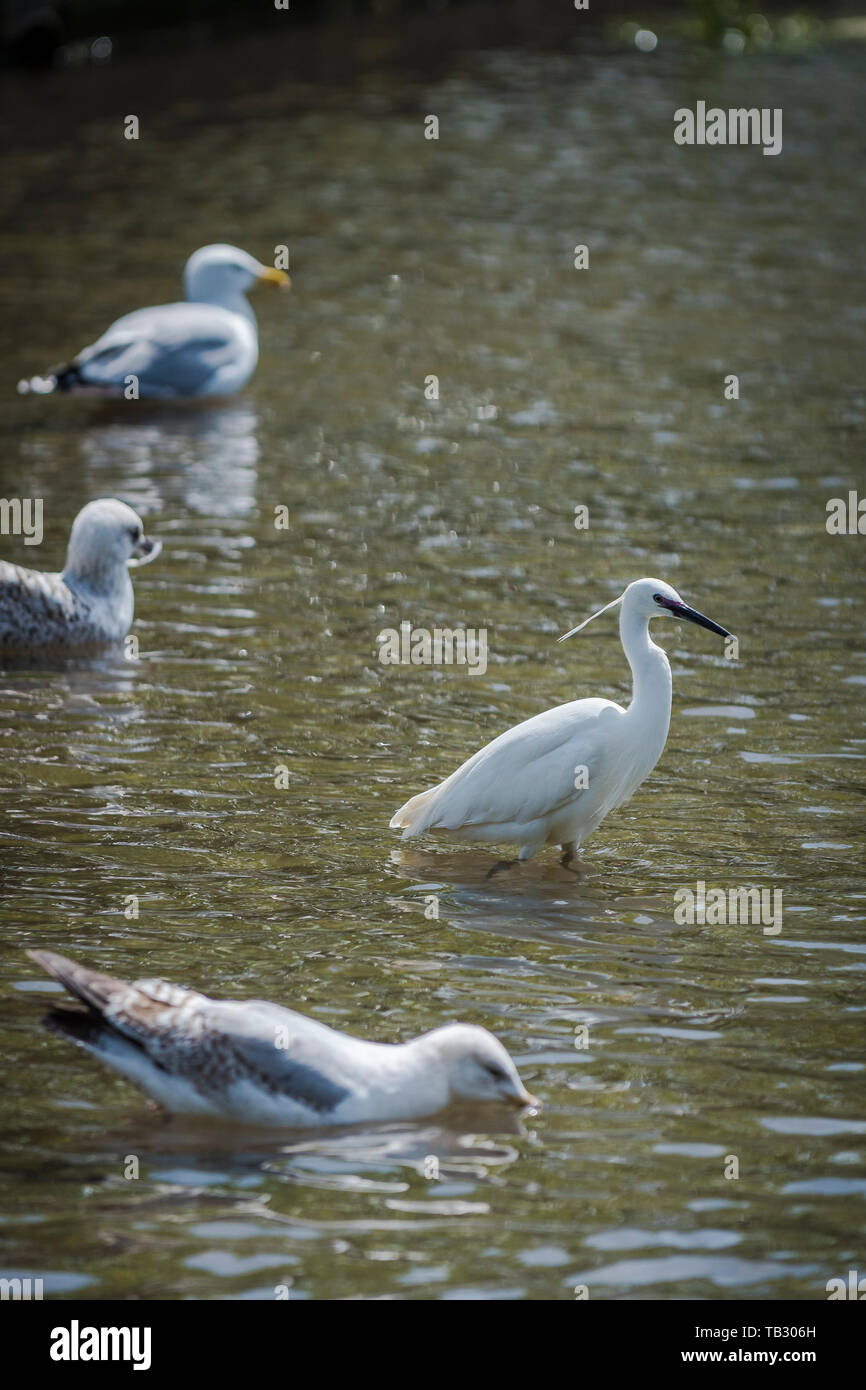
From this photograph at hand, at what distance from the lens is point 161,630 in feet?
35.0

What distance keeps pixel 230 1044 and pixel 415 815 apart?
2275mm

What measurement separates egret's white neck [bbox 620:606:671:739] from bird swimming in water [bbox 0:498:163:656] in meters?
3.56

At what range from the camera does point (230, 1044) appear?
5.67 meters

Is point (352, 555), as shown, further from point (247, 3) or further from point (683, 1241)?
point (247, 3)

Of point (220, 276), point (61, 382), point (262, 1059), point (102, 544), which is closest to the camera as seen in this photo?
point (262, 1059)

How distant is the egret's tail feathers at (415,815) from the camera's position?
25.5 ft

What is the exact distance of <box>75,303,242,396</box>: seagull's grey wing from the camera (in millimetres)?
14445

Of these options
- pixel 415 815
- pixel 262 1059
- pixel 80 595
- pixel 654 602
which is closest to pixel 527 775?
pixel 415 815

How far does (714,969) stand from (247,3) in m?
28.5

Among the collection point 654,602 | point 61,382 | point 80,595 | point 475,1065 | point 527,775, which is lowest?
point 475,1065

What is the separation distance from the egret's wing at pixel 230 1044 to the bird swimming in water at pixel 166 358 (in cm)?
906

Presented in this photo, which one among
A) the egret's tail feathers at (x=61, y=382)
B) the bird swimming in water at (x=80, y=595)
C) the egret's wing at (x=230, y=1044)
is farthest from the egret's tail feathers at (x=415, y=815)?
the egret's tail feathers at (x=61, y=382)

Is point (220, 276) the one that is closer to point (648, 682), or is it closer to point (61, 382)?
point (61, 382)

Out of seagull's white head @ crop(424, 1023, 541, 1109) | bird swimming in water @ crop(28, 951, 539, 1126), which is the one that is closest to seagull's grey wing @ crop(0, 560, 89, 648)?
bird swimming in water @ crop(28, 951, 539, 1126)
